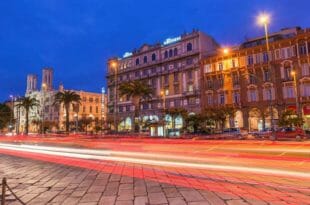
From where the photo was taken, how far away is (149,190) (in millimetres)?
8367

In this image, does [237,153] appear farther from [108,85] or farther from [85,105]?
[85,105]

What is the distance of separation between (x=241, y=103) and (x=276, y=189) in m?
50.9

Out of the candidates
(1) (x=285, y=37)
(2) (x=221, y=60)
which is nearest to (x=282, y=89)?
(1) (x=285, y=37)

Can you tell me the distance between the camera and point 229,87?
59656mm

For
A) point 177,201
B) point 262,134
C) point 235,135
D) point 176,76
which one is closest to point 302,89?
point 262,134

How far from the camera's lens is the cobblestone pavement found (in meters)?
7.08

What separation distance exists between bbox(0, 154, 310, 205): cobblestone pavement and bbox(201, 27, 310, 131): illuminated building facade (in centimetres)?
4068

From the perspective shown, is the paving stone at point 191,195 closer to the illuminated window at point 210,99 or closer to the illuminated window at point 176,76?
the illuminated window at point 210,99

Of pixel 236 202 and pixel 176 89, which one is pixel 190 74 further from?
pixel 236 202

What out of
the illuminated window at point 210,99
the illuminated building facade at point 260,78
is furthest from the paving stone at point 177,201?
the illuminated window at point 210,99

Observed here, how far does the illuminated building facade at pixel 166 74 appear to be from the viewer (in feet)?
222

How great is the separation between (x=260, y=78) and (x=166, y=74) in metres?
25.7

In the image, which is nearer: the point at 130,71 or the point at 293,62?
the point at 293,62

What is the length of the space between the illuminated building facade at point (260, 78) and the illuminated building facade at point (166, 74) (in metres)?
4.59
